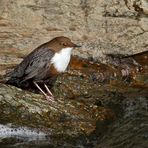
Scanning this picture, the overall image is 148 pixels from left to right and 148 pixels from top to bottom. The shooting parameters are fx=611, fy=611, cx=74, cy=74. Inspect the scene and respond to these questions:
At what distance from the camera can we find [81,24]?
33.0 feet

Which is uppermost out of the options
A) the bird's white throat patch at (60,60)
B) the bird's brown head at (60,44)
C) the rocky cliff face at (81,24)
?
the bird's brown head at (60,44)

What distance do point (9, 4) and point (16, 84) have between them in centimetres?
280

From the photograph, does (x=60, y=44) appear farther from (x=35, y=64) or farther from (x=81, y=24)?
(x=81, y=24)

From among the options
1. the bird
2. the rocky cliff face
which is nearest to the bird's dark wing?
the bird

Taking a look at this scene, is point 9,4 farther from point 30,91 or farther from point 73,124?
point 73,124

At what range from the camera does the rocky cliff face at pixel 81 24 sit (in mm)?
9664

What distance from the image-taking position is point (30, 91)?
788cm

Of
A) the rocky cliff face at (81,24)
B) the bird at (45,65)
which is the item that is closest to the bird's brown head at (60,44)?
the bird at (45,65)

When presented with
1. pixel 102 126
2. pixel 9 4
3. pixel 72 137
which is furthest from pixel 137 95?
pixel 9 4

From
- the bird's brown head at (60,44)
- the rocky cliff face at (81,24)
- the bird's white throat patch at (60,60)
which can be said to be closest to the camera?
the bird's white throat patch at (60,60)

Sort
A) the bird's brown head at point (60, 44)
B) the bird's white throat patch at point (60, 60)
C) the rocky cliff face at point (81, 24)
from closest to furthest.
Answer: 1. the bird's white throat patch at point (60, 60)
2. the bird's brown head at point (60, 44)
3. the rocky cliff face at point (81, 24)

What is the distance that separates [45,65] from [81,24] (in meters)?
2.69

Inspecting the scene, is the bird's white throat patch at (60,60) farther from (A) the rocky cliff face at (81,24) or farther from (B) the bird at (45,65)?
(A) the rocky cliff face at (81,24)

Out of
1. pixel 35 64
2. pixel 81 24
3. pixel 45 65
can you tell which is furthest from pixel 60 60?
pixel 81 24
